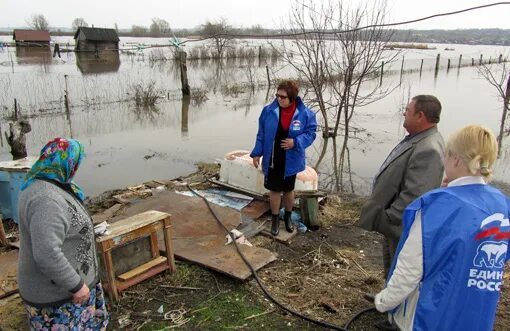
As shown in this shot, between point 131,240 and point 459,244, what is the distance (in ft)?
8.59

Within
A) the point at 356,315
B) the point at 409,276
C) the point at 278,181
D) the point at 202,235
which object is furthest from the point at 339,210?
the point at 409,276

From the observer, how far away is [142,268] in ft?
12.2

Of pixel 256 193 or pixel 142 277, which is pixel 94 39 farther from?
pixel 142 277

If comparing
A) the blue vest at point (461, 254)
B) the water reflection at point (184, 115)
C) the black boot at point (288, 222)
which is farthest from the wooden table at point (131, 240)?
the water reflection at point (184, 115)

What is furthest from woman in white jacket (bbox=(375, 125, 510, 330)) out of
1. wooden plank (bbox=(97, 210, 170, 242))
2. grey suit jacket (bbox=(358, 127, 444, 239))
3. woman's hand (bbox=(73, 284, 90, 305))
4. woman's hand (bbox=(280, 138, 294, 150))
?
woman's hand (bbox=(280, 138, 294, 150))

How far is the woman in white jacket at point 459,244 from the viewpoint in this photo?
1.81 metres

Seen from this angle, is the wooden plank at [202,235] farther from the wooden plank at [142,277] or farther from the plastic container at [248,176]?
the plastic container at [248,176]

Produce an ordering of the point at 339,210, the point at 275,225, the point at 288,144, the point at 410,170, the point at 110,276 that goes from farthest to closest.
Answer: the point at 339,210
the point at 275,225
the point at 288,144
the point at 110,276
the point at 410,170

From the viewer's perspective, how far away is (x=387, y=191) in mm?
3086

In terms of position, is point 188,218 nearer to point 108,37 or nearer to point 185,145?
point 185,145

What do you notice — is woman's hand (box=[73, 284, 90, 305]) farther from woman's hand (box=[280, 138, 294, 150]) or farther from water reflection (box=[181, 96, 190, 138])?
water reflection (box=[181, 96, 190, 138])

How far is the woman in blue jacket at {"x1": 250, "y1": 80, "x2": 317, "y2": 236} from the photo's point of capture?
4.45 metres

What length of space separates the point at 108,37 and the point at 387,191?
52626 mm

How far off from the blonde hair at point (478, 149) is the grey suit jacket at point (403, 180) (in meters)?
1.01
